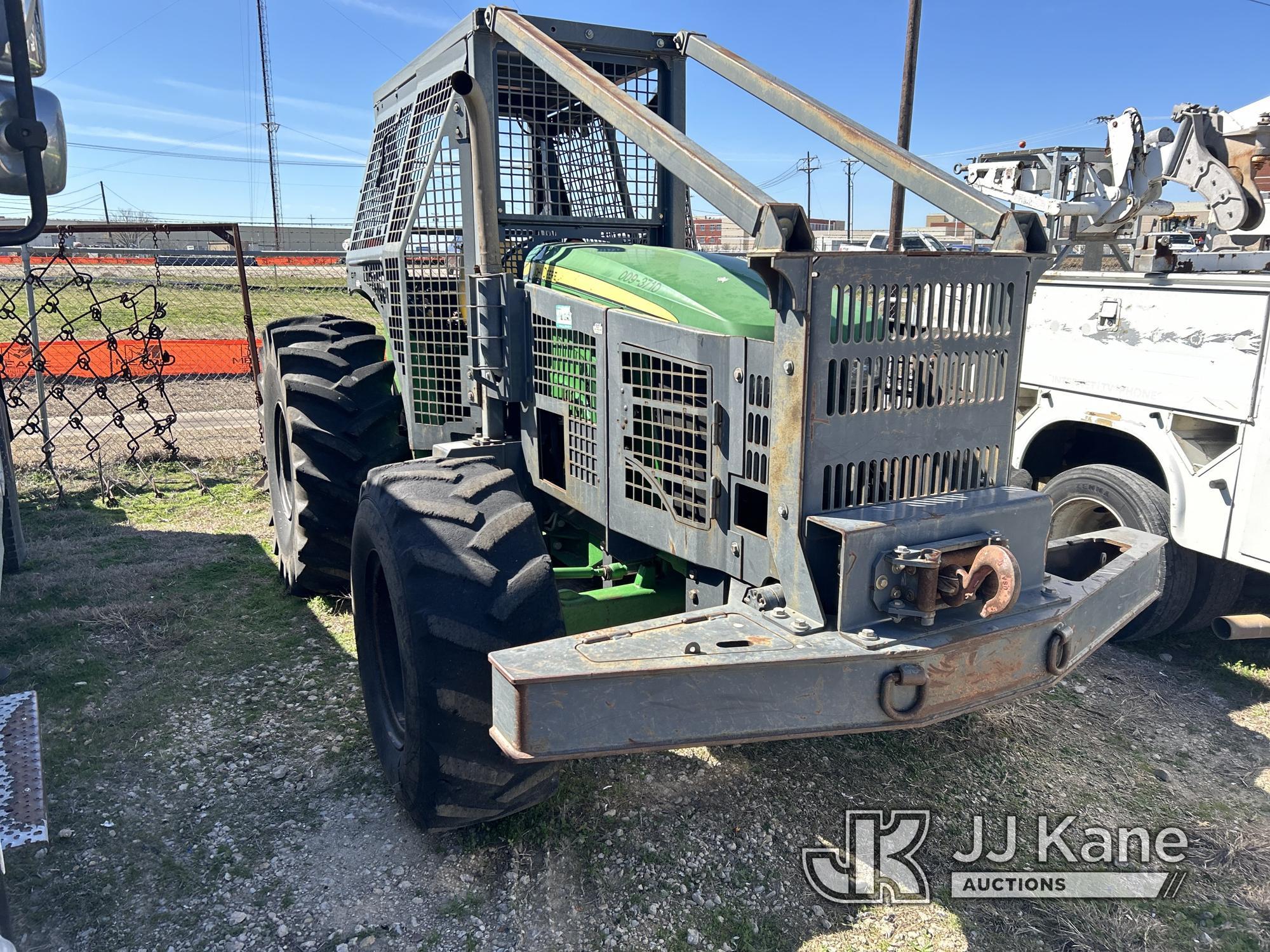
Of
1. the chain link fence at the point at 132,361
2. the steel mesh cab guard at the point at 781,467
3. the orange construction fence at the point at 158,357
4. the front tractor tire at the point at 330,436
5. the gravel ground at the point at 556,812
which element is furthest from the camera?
the orange construction fence at the point at 158,357

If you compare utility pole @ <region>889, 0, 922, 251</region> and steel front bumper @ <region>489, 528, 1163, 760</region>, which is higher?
utility pole @ <region>889, 0, 922, 251</region>

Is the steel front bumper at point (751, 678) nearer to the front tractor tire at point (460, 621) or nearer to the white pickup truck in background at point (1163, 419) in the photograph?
the front tractor tire at point (460, 621)

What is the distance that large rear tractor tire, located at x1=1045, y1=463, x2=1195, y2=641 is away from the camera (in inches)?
197

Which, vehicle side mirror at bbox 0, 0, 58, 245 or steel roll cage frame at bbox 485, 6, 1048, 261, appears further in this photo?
steel roll cage frame at bbox 485, 6, 1048, 261

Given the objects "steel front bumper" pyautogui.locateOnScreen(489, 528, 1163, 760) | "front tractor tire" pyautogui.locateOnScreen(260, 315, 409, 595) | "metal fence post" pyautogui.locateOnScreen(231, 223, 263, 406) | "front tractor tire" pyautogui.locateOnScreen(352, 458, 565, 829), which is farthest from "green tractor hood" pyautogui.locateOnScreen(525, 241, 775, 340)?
"metal fence post" pyautogui.locateOnScreen(231, 223, 263, 406)

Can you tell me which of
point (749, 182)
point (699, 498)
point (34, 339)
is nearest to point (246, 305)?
point (34, 339)

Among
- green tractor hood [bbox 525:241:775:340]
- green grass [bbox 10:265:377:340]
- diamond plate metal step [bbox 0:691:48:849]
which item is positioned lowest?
diamond plate metal step [bbox 0:691:48:849]

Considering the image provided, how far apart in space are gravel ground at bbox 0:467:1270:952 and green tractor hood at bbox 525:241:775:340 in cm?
185

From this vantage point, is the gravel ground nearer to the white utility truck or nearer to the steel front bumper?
the white utility truck

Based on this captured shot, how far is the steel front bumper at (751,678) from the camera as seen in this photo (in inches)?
95.6

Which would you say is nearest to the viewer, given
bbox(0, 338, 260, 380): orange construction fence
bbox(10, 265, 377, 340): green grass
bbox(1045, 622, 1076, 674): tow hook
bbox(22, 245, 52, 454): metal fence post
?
bbox(1045, 622, 1076, 674): tow hook

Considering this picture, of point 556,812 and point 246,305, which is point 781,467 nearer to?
point 556,812

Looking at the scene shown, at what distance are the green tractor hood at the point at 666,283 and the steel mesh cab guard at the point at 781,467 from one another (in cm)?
4

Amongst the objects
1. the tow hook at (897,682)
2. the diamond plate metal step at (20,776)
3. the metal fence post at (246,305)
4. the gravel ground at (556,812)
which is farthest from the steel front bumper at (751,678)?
the metal fence post at (246,305)
